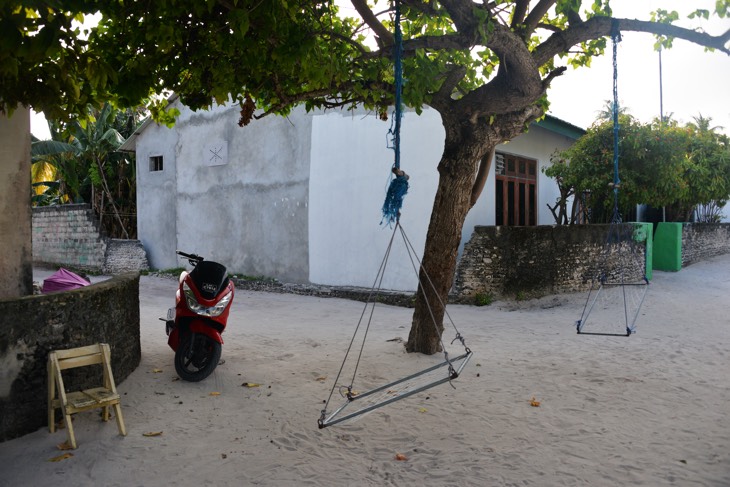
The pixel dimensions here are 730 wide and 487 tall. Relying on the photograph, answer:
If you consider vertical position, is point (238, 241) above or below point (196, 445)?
above

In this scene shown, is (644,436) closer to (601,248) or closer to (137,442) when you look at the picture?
(137,442)

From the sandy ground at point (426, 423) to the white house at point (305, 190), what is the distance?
4.19 meters

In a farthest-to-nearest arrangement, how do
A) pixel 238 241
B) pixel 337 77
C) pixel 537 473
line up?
pixel 238 241 < pixel 337 77 < pixel 537 473

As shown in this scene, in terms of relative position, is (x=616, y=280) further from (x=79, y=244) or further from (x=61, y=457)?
(x=79, y=244)

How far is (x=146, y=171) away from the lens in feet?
53.0

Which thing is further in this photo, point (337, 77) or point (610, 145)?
point (610, 145)

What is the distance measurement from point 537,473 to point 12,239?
170 inches

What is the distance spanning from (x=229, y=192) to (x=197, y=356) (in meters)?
9.11

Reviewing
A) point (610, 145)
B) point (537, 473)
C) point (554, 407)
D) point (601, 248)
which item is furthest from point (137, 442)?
point (610, 145)

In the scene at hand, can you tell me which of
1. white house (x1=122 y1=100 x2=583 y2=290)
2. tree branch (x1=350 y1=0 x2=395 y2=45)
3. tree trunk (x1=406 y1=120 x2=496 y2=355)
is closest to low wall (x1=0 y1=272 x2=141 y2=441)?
tree trunk (x1=406 y1=120 x2=496 y2=355)

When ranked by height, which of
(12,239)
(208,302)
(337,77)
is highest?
(337,77)

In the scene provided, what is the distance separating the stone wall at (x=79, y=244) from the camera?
53.0ft

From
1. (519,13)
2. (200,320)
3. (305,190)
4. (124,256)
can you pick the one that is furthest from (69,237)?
(519,13)

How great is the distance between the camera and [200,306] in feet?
17.1
